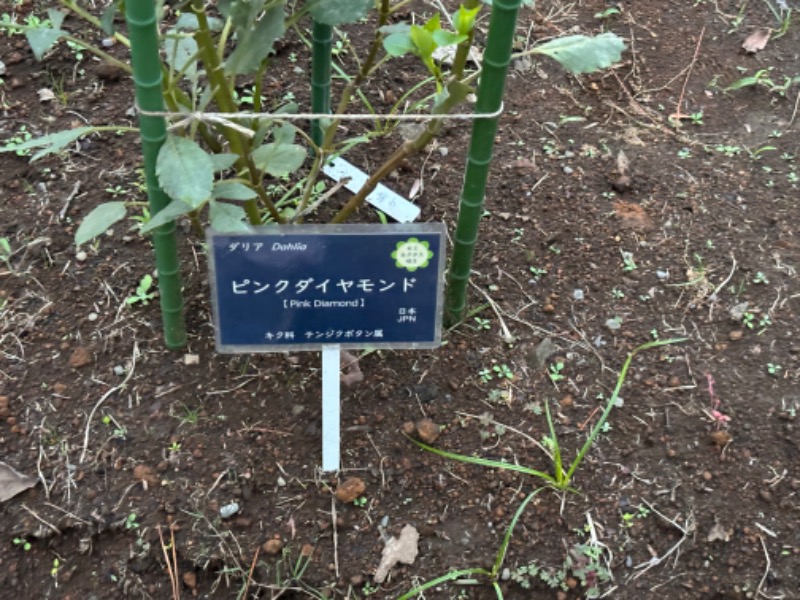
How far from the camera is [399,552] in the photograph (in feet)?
4.41

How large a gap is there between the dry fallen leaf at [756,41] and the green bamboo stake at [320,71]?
45.6 inches

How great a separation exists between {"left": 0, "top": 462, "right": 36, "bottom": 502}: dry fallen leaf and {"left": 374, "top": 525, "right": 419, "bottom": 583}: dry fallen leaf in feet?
1.86

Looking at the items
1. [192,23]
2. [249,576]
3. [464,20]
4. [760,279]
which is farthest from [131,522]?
[760,279]

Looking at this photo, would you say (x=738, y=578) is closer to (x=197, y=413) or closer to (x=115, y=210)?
(x=197, y=413)

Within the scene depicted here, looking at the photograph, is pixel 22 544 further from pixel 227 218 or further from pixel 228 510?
pixel 227 218

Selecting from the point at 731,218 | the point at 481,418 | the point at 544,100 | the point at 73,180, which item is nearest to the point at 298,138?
the point at 73,180

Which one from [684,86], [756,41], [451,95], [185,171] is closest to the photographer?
[185,171]

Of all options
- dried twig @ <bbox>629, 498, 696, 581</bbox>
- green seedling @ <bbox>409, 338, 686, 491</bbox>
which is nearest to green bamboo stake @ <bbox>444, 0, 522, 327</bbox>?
green seedling @ <bbox>409, 338, 686, 491</bbox>

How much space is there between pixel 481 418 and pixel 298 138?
750 millimetres

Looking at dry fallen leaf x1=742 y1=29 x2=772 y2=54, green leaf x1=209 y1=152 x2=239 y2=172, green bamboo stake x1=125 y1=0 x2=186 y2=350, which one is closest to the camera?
green bamboo stake x1=125 y1=0 x2=186 y2=350

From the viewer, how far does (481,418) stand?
4.87 ft

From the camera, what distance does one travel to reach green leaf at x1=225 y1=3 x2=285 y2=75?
1.24 m

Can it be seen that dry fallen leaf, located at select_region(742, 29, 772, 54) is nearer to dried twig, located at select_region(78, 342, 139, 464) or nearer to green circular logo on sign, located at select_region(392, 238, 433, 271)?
green circular logo on sign, located at select_region(392, 238, 433, 271)

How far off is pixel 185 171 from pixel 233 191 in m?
0.09
